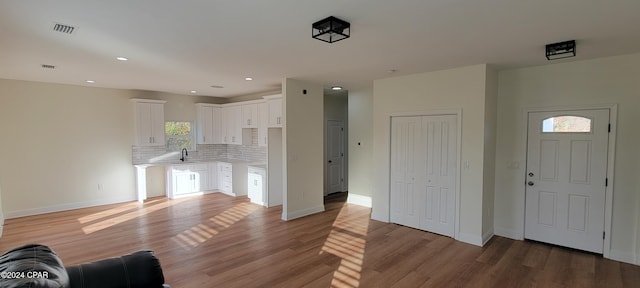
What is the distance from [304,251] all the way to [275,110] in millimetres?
3148

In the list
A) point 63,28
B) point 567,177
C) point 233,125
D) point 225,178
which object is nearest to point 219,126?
point 233,125

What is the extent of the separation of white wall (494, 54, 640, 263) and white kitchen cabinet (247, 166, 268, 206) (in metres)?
4.25

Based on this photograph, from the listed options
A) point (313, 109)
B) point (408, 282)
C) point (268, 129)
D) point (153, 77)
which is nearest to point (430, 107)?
point (313, 109)

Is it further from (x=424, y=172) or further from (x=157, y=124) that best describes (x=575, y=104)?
(x=157, y=124)

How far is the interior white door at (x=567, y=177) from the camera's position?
12.9 ft

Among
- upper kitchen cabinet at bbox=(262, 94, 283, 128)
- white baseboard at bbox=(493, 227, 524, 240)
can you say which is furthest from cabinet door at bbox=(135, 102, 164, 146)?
white baseboard at bbox=(493, 227, 524, 240)

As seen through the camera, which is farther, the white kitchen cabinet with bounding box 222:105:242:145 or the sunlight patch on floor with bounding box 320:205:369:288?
the white kitchen cabinet with bounding box 222:105:242:145

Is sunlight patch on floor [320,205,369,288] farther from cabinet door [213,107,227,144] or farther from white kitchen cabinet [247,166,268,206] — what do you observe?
cabinet door [213,107,227,144]

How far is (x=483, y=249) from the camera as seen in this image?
4.12 metres

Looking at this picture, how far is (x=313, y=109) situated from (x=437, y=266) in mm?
3408

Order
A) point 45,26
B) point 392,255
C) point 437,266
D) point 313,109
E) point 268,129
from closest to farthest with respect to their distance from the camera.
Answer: point 45,26
point 437,266
point 392,255
point 313,109
point 268,129

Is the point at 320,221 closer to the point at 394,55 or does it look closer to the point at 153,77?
the point at 394,55

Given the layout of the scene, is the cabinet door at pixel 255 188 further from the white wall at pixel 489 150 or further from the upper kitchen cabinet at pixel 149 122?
the white wall at pixel 489 150

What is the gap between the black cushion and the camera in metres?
1.23
